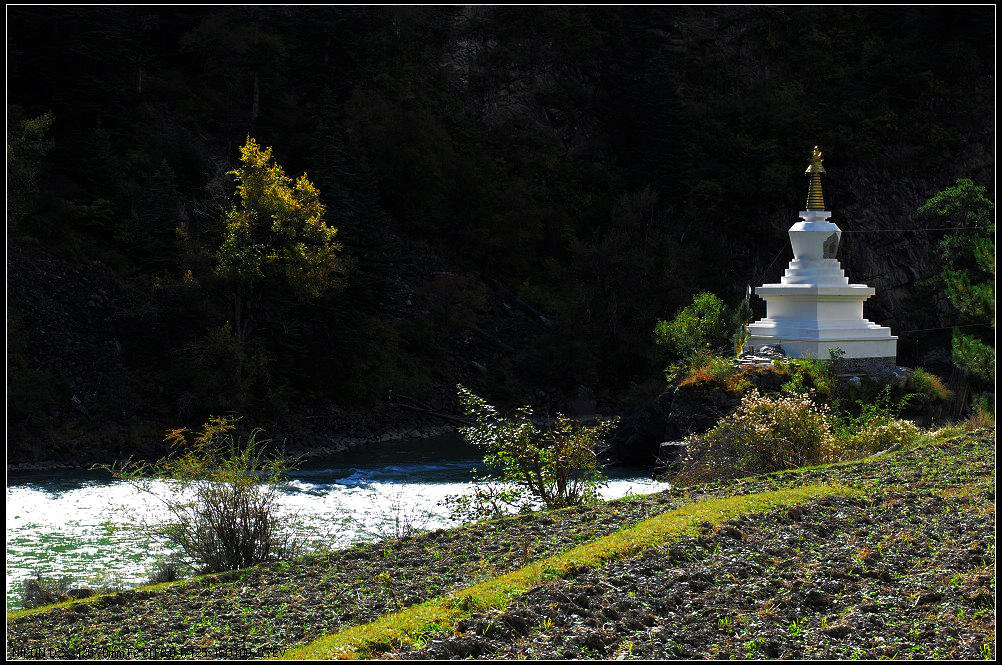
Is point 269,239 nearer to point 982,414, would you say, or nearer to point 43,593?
point 982,414

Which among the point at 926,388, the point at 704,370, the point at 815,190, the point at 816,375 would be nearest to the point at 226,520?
the point at 704,370

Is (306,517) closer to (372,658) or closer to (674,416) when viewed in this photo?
(674,416)

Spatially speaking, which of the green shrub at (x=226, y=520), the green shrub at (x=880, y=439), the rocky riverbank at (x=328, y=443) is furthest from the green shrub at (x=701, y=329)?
the green shrub at (x=226, y=520)

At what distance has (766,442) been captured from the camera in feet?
49.3

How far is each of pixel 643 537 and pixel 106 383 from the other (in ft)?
61.1

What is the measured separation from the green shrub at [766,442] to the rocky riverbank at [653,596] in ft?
12.9

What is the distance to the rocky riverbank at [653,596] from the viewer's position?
6738 mm

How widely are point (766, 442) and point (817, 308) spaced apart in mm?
7073

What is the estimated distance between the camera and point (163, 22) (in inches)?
1610

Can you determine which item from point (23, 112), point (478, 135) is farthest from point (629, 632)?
point (478, 135)

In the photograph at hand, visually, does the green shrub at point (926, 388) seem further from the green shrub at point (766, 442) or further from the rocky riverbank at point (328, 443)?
the rocky riverbank at point (328, 443)

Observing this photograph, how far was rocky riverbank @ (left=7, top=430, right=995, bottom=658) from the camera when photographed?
22.1 feet

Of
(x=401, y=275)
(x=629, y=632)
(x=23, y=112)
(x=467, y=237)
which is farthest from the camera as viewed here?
(x=467, y=237)

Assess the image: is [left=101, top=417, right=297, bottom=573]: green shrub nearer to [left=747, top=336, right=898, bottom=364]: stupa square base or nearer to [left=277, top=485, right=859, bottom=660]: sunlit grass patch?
[left=277, top=485, right=859, bottom=660]: sunlit grass patch
